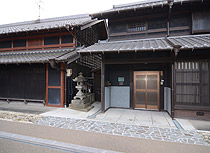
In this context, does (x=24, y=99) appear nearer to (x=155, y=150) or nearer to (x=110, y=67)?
(x=110, y=67)

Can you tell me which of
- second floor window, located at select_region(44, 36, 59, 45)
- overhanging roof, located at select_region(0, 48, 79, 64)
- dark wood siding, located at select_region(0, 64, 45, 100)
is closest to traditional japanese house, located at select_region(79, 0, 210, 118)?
overhanging roof, located at select_region(0, 48, 79, 64)

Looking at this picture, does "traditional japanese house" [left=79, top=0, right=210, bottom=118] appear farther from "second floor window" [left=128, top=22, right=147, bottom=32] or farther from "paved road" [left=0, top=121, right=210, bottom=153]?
"paved road" [left=0, top=121, right=210, bottom=153]

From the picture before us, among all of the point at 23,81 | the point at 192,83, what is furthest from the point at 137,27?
the point at 23,81

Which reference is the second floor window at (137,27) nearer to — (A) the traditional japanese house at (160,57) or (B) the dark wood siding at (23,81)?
(A) the traditional japanese house at (160,57)

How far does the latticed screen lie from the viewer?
547 centimetres

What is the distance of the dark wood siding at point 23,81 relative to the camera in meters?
8.60

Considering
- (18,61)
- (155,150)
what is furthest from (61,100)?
(155,150)

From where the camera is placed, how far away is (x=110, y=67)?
Result: 814 centimetres

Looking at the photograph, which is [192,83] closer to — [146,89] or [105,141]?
[146,89]

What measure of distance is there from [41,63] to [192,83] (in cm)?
989

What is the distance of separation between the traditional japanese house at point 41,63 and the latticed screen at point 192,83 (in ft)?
20.6

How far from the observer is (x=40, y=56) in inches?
326

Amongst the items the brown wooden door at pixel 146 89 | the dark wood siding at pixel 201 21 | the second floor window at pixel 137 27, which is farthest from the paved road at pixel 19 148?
the dark wood siding at pixel 201 21

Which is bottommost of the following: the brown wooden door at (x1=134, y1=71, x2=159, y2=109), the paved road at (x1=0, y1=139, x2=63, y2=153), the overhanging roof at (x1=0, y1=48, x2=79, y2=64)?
the paved road at (x1=0, y1=139, x2=63, y2=153)
